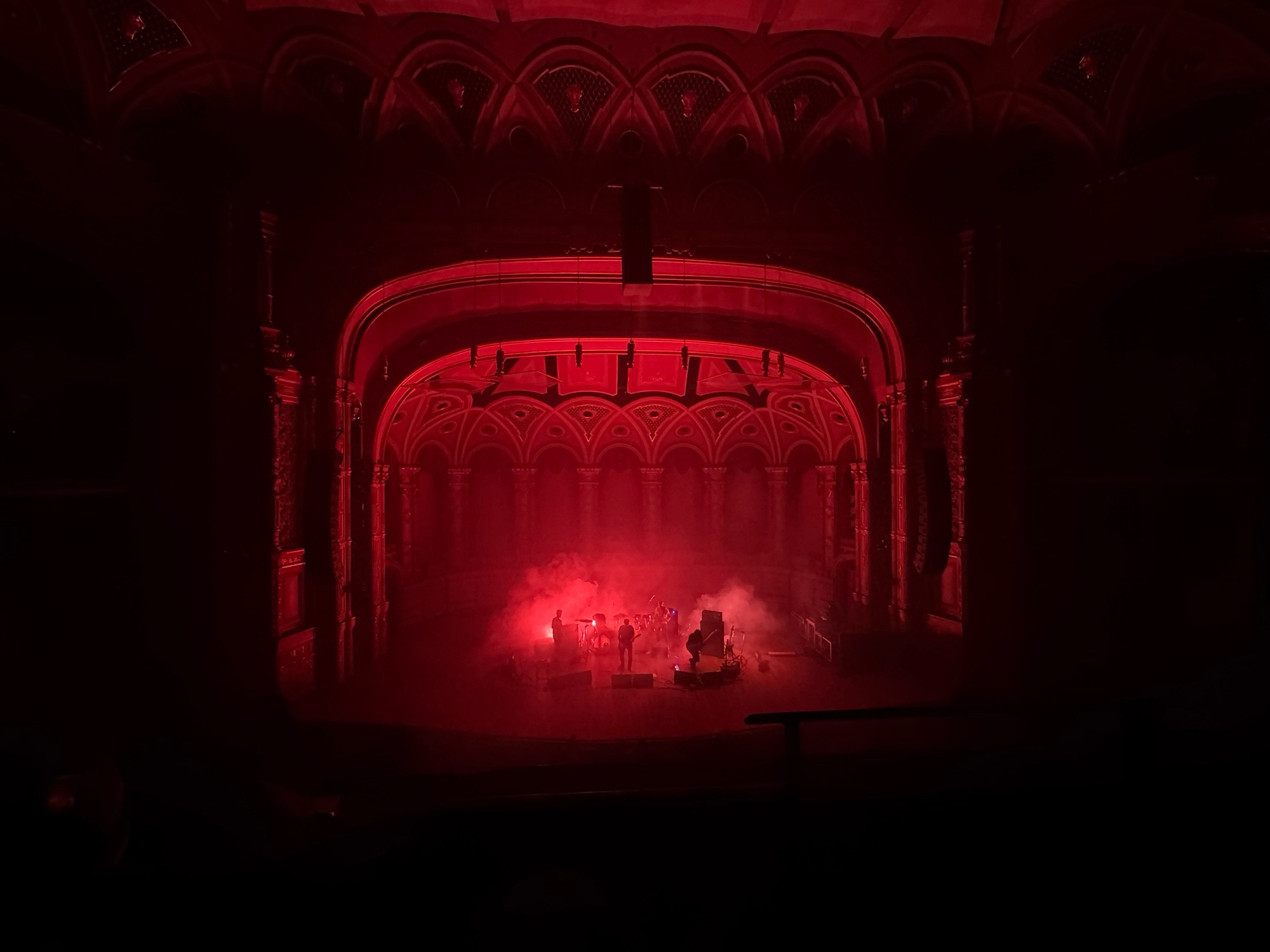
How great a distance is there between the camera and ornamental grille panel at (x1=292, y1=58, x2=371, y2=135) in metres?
4.96

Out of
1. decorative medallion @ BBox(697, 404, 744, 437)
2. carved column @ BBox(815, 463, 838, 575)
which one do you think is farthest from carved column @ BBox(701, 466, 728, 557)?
carved column @ BBox(815, 463, 838, 575)

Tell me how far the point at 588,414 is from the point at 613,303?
556 centimetres

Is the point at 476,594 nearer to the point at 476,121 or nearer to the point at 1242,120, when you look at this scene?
the point at 476,121

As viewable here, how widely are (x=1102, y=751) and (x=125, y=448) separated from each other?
27.3 ft

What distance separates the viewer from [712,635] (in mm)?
8797

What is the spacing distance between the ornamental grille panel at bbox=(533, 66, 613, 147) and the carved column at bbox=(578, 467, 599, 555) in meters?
8.94

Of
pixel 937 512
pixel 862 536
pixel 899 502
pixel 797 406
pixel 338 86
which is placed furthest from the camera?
pixel 797 406

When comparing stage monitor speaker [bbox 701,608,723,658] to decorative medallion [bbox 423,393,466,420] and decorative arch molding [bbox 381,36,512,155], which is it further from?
decorative arch molding [bbox 381,36,512,155]

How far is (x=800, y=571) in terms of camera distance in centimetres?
1288

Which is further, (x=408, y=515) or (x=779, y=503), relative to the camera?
(x=779, y=503)

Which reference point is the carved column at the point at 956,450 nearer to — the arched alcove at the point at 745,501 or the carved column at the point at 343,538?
the carved column at the point at 343,538

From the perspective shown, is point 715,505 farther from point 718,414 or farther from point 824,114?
point 824,114

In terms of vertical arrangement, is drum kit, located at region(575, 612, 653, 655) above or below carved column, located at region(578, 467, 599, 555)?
below

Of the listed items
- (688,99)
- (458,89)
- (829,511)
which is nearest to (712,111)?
(688,99)
